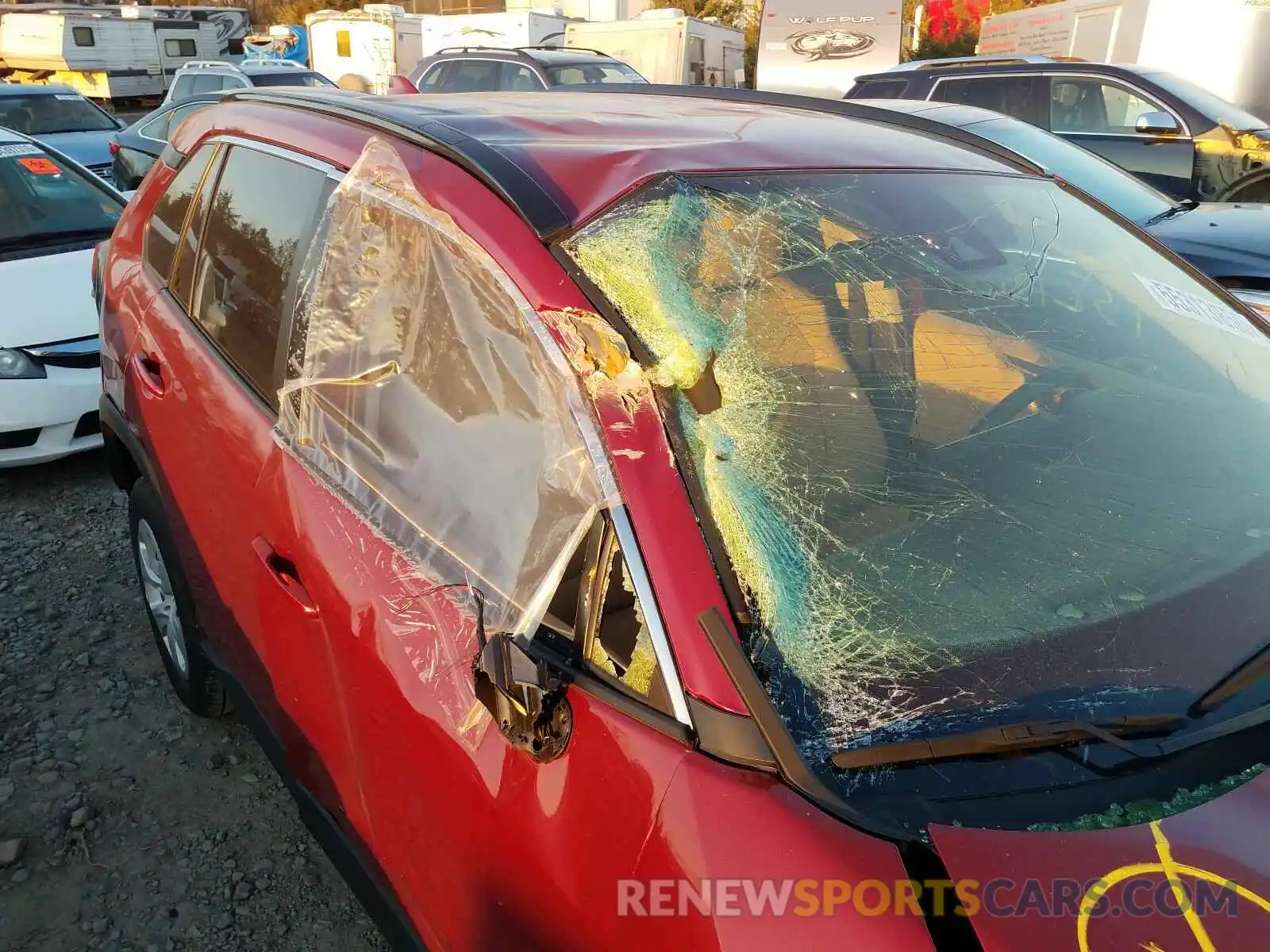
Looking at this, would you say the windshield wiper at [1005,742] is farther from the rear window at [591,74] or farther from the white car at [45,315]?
the rear window at [591,74]

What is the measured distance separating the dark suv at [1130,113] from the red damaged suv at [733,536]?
17.3 ft

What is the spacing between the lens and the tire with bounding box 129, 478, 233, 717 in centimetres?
245

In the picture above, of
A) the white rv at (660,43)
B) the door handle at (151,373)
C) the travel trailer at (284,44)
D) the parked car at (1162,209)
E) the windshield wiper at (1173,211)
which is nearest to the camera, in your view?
the door handle at (151,373)

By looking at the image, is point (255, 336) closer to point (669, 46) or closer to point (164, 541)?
point (164, 541)

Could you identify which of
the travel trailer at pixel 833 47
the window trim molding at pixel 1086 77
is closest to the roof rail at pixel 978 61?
the window trim molding at pixel 1086 77

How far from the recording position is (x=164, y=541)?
8.12 feet

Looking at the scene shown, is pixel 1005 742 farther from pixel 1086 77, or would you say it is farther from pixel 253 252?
pixel 1086 77

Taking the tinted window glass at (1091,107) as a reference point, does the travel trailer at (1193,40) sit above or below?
above

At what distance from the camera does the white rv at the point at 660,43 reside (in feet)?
52.0

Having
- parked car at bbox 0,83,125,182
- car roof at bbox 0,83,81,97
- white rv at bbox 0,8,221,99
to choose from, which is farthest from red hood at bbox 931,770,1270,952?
white rv at bbox 0,8,221,99

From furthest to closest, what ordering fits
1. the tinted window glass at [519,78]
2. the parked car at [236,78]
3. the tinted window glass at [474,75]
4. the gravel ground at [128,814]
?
the tinted window glass at [474,75] → the parked car at [236,78] → the tinted window glass at [519,78] → the gravel ground at [128,814]

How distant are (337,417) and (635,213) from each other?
66 centimetres

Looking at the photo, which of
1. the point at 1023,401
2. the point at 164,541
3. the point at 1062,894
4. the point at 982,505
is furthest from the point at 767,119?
the point at 164,541

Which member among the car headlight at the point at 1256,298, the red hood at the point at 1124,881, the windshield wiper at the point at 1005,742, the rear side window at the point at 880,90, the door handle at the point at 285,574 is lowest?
the door handle at the point at 285,574
